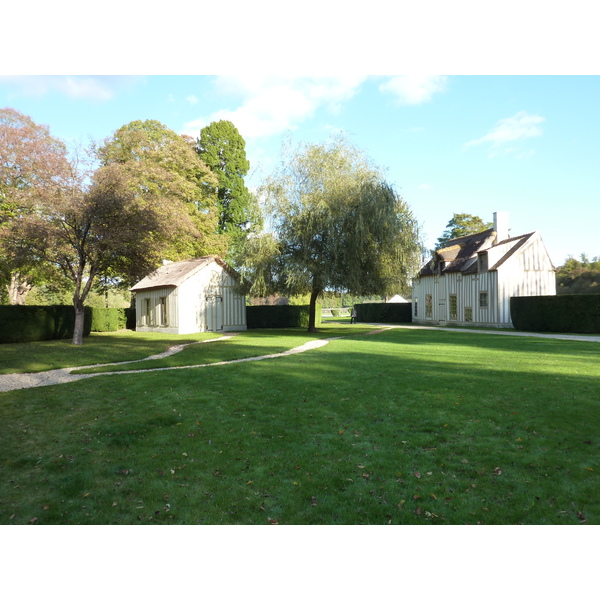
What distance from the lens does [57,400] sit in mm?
7754

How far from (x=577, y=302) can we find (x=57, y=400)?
76.5 ft

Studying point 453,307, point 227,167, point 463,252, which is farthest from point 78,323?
point 463,252

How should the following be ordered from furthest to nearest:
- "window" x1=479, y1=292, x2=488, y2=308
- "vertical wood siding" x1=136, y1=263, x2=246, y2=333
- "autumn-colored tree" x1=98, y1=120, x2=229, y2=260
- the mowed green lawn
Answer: "autumn-colored tree" x1=98, y1=120, x2=229, y2=260
"window" x1=479, y1=292, x2=488, y2=308
"vertical wood siding" x1=136, y1=263, x2=246, y2=333
the mowed green lawn

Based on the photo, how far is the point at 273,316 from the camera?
1220 inches

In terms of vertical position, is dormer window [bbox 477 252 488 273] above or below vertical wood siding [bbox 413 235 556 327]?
above

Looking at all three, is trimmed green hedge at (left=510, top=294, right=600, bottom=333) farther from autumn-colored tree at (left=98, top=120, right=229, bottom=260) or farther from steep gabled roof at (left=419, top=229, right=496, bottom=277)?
autumn-colored tree at (left=98, top=120, right=229, bottom=260)

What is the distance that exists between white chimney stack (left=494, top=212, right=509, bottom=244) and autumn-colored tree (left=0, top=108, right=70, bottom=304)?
A: 87.6 feet

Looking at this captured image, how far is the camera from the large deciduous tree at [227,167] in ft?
114

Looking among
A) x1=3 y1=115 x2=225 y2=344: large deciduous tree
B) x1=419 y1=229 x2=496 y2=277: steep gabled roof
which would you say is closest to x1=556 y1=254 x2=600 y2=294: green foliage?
x1=419 y1=229 x2=496 y2=277: steep gabled roof

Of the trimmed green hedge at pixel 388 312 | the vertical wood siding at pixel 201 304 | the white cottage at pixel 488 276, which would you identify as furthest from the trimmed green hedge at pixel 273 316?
the trimmed green hedge at pixel 388 312

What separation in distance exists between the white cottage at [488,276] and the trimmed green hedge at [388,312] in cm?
425

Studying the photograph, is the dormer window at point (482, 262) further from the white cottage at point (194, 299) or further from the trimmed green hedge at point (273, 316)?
the white cottage at point (194, 299)

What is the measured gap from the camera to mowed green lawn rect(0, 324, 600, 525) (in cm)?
395

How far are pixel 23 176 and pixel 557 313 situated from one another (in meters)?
30.0
